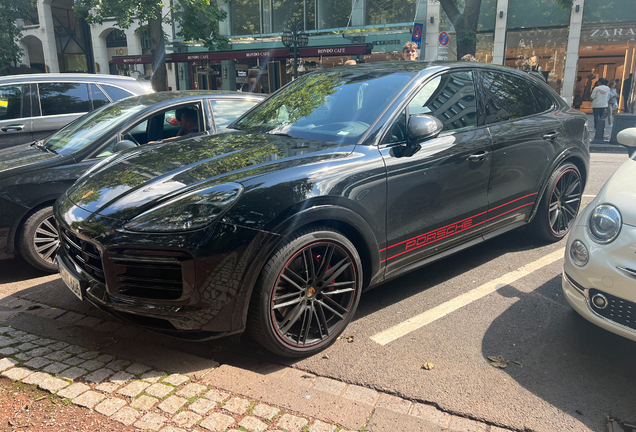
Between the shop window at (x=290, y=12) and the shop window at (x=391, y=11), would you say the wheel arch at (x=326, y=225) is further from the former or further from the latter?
the shop window at (x=290, y=12)

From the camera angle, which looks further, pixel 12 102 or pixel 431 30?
pixel 431 30

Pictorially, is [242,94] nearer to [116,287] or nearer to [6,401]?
[116,287]

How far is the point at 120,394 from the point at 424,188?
2.29 m

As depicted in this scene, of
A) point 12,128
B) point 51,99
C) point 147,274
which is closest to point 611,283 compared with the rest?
point 147,274

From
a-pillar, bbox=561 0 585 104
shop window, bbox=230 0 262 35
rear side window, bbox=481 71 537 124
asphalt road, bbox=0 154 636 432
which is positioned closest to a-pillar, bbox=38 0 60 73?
shop window, bbox=230 0 262 35

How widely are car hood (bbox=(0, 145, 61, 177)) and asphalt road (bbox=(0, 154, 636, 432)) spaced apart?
0.98 meters

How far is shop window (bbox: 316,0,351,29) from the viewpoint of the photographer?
22.6 metres

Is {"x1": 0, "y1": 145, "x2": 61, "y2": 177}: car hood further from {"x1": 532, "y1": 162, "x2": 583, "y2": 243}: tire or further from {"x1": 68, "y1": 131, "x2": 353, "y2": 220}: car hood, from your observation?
{"x1": 532, "y1": 162, "x2": 583, "y2": 243}: tire

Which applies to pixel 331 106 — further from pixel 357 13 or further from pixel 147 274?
pixel 357 13

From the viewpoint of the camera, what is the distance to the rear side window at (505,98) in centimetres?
421

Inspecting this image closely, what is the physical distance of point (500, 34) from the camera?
21047mm

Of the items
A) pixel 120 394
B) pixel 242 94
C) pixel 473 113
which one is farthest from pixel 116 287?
pixel 242 94

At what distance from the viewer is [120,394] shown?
265 centimetres

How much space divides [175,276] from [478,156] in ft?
8.12
